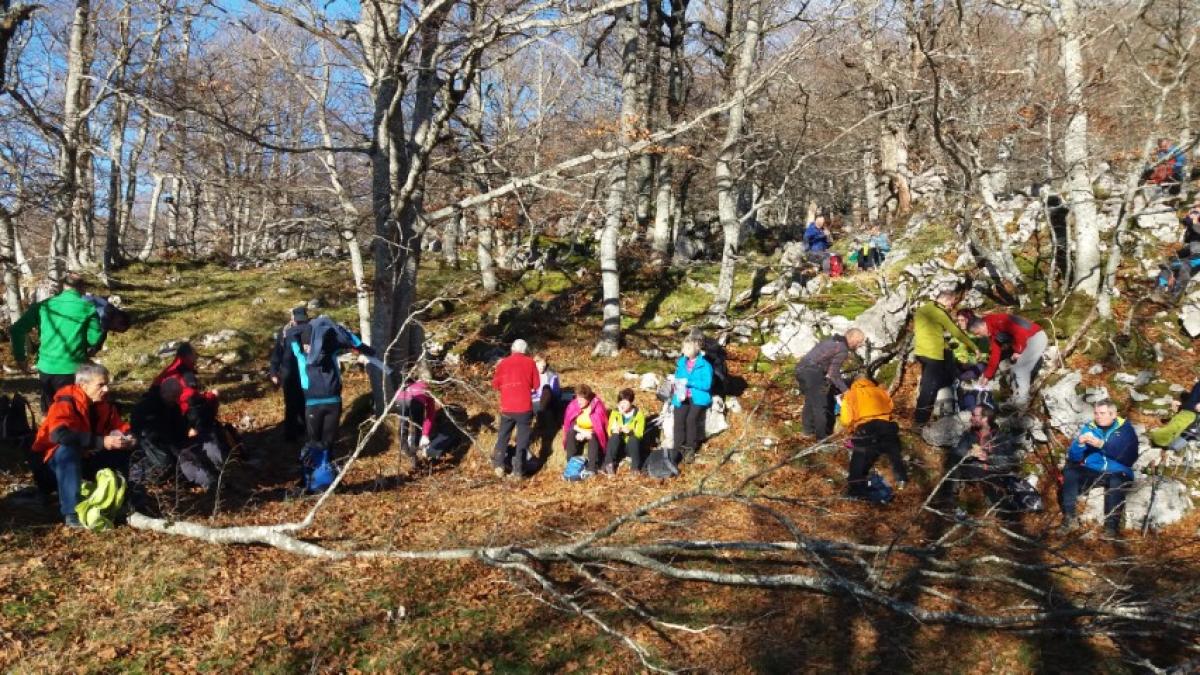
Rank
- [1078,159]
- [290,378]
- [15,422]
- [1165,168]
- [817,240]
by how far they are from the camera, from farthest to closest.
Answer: [817,240] → [1165,168] → [1078,159] → [290,378] → [15,422]

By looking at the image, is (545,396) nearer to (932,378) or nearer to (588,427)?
(588,427)

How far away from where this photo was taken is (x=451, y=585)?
21.4 feet

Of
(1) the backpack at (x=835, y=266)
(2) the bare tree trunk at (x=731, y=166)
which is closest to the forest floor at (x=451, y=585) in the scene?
(2) the bare tree trunk at (x=731, y=166)

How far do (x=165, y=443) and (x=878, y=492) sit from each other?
332 inches

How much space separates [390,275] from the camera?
10.2 meters

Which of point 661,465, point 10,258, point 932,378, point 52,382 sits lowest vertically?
point 661,465

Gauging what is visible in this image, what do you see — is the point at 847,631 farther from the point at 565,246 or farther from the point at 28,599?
the point at 565,246

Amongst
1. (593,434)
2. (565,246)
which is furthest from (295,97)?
(593,434)

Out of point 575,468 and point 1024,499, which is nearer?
point 1024,499

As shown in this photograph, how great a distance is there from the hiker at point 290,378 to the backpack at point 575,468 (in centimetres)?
398

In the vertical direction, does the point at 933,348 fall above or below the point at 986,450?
above

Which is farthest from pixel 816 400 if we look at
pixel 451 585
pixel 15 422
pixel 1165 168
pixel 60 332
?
pixel 15 422

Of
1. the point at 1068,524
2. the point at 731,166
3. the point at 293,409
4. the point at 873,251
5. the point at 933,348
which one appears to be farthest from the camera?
the point at 873,251

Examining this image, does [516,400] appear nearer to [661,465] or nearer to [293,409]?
[661,465]
